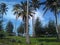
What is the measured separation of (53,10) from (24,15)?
19.2 meters

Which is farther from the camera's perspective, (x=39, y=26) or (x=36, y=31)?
(x=39, y=26)

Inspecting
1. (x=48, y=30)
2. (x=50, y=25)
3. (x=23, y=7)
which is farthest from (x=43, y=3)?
(x=50, y=25)

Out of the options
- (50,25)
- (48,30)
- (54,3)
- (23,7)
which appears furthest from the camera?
(50,25)

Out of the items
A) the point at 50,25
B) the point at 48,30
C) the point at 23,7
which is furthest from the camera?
the point at 50,25

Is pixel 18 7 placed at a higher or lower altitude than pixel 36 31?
higher

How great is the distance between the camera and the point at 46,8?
2235 inches

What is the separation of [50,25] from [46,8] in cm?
5078

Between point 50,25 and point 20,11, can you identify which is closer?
point 20,11

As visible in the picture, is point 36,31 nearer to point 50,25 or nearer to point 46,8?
point 50,25

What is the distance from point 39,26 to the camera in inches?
4336

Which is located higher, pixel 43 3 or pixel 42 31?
pixel 43 3

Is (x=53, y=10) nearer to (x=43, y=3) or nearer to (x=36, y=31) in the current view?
(x=43, y=3)

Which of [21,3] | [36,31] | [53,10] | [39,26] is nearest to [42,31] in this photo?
[36,31]

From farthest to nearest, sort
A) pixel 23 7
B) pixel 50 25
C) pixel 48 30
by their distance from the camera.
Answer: pixel 50 25
pixel 48 30
pixel 23 7
